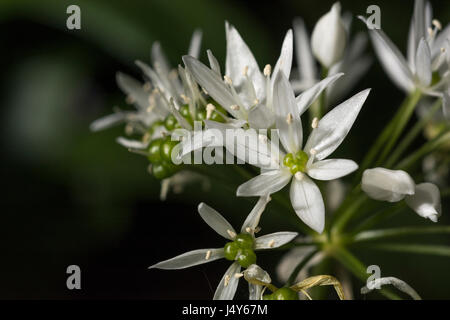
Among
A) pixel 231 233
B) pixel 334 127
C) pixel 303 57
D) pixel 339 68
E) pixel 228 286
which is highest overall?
pixel 303 57

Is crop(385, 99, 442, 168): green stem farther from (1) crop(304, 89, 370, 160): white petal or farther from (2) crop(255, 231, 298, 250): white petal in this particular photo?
(2) crop(255, 231, 298, 250): white petal

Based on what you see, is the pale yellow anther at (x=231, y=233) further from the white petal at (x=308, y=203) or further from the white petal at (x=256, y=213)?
the white petal at (x=308, y=203)

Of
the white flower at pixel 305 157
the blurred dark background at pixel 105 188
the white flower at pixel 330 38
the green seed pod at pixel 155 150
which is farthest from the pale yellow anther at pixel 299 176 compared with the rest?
the blurred dark background at pixel 105 188

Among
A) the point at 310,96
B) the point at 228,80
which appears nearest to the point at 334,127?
the point at 310,96

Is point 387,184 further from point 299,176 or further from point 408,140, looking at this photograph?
point 408,140
